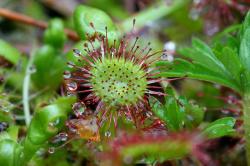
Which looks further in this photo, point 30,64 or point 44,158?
point 30,64

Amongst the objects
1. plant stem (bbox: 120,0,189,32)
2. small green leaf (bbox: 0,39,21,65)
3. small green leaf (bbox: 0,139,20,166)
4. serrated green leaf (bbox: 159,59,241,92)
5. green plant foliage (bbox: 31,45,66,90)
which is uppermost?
plant stem (bbox: 120,0,189,32)

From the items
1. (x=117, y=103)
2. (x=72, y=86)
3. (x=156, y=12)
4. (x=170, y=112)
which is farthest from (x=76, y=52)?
(x=156, y=12)

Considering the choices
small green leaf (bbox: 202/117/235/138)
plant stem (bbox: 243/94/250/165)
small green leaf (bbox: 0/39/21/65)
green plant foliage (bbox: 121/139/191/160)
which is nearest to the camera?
green plant foliage (bbox: 121/139/191/160)

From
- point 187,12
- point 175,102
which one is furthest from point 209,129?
point 187,12

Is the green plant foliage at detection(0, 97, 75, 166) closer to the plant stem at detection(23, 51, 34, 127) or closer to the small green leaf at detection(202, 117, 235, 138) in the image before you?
the plant stem at detection(23, 51, 34, 127)

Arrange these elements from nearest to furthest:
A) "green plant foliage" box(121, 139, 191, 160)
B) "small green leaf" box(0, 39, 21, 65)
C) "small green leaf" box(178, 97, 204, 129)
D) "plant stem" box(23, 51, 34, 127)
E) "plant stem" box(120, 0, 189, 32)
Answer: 1. "green plant foliage" box(121, 139, 191, 160)
2. "small green leaf" box(178, 97, 204, 129)
3. "plant stem" box(23, 51, 34, 127)
4. "small green leaf" box(0, 39, 21, 65)
5. "plant stem" box(120, 0, 189, 32)

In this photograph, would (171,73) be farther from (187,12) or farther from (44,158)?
(187,12)

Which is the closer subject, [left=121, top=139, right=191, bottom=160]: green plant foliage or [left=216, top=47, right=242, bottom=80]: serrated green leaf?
[left=121, top=139, right=191, bottom=160]: green plant foliage

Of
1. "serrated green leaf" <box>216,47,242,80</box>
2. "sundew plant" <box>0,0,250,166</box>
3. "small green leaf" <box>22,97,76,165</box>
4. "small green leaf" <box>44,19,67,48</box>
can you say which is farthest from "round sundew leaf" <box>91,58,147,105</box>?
"small green leaf" <box>44,19,67,48</box>

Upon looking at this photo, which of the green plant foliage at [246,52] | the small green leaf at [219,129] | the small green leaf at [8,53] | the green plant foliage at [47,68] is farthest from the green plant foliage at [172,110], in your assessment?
the small green leaf at [8,53]
